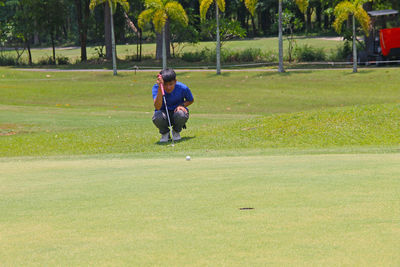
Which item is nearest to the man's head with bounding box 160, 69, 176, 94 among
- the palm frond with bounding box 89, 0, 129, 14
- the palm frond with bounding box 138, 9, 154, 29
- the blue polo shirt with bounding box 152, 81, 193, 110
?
the blue polo shirt with bounding box 152, 81, 193, 110

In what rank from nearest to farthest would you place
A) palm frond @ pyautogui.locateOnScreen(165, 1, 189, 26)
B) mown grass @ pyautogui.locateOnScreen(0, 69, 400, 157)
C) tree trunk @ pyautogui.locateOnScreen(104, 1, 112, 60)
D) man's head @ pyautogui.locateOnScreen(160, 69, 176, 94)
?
man's head @ pyautogui.locateOnScreen(160, 69, 176, 94) < mown grass @ pyautogui.locateOnScreen(0, 69, 400, 157) < palm frond @ pyautogui.locateOnScreen(165, 1, 189, 26) < tree trunk @ pyautogui.locateOnScreen(104, 1, 112, 60)

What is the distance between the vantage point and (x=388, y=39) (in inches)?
1750

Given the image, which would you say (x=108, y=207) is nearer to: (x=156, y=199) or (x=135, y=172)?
(x=156, y=199)

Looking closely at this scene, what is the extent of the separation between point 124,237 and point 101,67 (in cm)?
5643

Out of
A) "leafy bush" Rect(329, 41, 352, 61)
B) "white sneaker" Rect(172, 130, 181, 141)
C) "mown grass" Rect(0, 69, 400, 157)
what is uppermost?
"leafy bush" Rect(329, 41, 352, 61)

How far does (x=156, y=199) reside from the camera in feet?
18.3

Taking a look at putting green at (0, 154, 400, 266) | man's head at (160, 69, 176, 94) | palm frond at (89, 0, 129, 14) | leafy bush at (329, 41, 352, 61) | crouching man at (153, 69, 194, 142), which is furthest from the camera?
leafy bush at (329, 41, 352, 61)

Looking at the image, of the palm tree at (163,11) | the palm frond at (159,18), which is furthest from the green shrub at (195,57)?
the palm frond at (159,18)

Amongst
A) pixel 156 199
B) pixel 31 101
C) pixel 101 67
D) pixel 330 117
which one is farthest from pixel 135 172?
pixel 101 67

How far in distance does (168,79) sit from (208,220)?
9.98 meters

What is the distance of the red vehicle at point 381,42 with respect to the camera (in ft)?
147

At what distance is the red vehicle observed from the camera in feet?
147

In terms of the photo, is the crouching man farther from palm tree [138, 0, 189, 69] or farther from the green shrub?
the green shrub

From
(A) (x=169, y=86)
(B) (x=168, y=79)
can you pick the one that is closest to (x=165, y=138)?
(A) (x=169, y=86)
